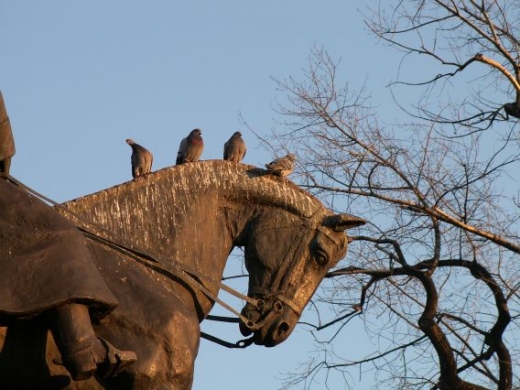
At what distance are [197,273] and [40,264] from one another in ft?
3.41

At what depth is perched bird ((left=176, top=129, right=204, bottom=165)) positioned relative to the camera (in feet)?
34.1

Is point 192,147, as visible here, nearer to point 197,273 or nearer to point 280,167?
point 280,167

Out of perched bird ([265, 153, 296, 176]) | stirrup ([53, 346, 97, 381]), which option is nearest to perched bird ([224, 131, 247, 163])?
perched bird ([265, 153, 296, 176])

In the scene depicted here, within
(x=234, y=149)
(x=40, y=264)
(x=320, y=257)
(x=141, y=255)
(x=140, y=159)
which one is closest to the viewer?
(x=40, y=264)

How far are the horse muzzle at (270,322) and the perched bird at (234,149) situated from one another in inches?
121

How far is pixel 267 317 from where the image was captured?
25.7 feet

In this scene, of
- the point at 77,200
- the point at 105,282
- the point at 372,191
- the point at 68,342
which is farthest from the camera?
the point at 372,191

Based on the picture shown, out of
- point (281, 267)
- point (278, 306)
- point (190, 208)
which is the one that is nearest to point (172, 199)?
point (190, 208)

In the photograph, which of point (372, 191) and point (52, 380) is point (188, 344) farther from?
point (372, 191)

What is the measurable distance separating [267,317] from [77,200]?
1.15 meters

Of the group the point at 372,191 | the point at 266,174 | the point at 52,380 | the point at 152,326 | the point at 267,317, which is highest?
the point at 372,191

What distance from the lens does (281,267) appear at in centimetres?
789

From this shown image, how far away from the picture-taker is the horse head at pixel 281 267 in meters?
7.83

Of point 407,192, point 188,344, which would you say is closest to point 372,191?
point 407,192
